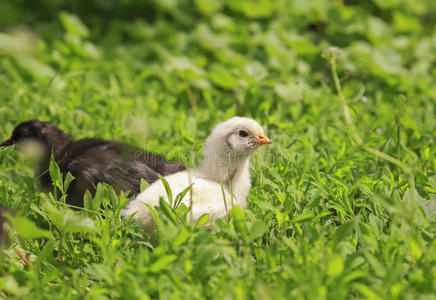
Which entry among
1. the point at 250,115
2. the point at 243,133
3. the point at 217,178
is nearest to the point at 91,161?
the point at 217,178

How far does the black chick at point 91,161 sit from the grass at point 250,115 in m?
0.19

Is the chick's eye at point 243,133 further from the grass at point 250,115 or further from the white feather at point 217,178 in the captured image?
the grass at point 250,115

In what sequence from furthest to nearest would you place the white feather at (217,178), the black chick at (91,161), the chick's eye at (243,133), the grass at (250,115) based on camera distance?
1. the black chick at (91,161)
2. the chick's eye at (243,133)
3. the white feather at (217,178)
4. the grass at (250,115)

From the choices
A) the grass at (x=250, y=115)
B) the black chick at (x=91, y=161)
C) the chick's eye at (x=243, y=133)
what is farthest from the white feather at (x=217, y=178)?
the black chick at (x=91, y=161)

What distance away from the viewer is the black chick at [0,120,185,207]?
12.0 feet

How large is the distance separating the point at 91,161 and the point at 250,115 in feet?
5.75

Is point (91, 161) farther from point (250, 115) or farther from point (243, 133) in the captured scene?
point (250, 115)

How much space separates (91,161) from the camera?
376 cm

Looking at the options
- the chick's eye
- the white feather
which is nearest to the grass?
the white feather

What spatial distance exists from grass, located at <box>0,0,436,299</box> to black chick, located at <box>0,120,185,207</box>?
190 mm

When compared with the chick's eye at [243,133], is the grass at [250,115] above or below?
below

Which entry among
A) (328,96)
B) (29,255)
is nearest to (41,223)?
(29,255)

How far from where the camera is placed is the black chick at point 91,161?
3658 millimetres

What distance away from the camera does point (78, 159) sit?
12.5 ft
